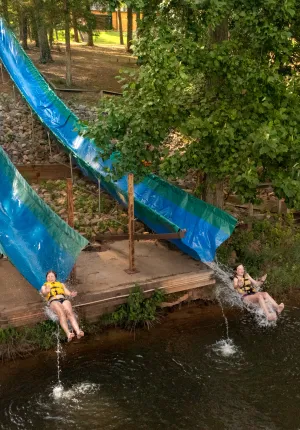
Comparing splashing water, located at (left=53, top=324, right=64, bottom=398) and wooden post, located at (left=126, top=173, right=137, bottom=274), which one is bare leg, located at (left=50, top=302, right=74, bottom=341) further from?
wooden post, located at (left=126, top=173, right=137, bottom=274)

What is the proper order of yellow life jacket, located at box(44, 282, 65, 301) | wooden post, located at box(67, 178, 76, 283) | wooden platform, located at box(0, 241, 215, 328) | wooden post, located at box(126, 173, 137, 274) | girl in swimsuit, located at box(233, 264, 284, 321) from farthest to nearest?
wooden post, located at box(126, 173, 137, 274)
girl in swimsuit, located at box(233, 264, 284, 321)
wooden post, located at box(67, 178, 76, 283)
wooden platform, located at box(0, 241, 215, 328)
yellow life jacket, located at box(44, 282, 65, 301)

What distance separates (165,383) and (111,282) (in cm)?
239

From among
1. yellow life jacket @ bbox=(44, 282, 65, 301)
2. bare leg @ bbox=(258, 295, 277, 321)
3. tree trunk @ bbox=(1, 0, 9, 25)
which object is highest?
tree trunk @ bbox=(1, 0, 9, 25)

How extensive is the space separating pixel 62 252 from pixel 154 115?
A: 3.14 m

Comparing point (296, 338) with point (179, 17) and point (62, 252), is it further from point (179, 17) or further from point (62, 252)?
point (179, 17)

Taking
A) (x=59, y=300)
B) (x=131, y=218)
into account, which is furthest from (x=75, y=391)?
(x=131, y=218)

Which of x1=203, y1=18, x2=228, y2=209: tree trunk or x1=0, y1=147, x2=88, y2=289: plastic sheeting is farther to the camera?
x1=203, y1=18, x2=228, y2=209: tree trunk

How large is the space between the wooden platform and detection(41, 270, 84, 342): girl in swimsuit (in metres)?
0.42

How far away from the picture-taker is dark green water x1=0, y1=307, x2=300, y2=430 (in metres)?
6.80

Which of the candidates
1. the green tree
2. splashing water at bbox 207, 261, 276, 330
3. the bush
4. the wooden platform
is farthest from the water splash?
the green tree

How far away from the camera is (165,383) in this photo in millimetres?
7594

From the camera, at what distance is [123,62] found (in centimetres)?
2597

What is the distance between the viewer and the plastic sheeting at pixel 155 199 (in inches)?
391

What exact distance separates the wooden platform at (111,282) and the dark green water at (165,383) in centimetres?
67
